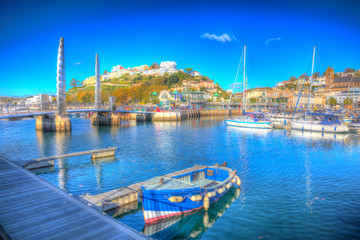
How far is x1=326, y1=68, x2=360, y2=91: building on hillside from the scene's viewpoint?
15150cm

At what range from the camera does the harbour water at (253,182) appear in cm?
1116

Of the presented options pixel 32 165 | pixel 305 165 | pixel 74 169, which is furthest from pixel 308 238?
pixel 32 165

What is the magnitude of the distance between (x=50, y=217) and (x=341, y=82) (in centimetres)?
19856

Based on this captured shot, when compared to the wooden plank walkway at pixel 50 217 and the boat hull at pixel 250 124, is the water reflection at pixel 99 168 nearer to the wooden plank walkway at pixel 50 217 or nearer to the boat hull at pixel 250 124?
the wooden plank walkway at pixel 50 217

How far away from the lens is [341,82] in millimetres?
161750

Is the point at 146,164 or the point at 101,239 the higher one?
the point at 101,239

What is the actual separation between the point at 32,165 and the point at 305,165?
2665cm

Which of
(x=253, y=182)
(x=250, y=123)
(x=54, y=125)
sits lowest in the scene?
(x=253, y=182)

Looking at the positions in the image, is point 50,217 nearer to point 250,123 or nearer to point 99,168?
point 99,168

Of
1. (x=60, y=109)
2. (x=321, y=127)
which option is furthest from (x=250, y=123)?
(x=60, y=109)

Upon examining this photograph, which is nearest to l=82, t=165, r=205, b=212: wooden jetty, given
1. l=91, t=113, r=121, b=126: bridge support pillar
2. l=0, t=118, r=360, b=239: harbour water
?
l=0, t=118, r=360, b=239: harbour water

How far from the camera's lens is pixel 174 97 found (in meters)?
136

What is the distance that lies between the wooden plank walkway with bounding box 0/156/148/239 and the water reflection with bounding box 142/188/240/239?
11.3 ft

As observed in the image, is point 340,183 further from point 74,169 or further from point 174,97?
point 174,97
